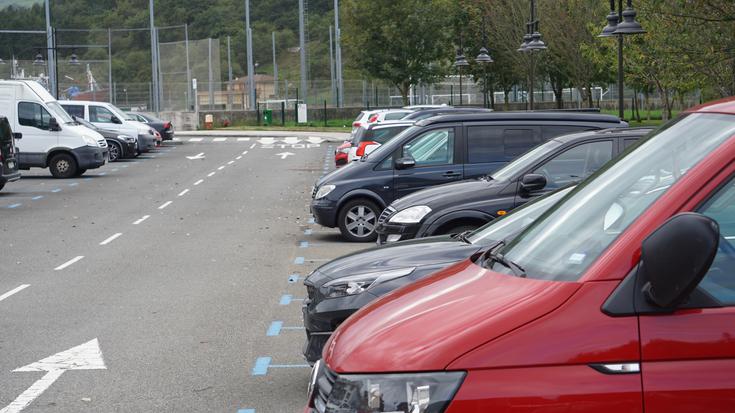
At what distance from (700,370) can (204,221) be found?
16.8 meters

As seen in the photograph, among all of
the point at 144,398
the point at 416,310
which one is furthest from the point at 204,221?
the point at 416,310

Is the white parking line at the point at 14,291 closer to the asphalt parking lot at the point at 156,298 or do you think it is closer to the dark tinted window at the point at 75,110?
the asphalt parking lot at the point at 156,298

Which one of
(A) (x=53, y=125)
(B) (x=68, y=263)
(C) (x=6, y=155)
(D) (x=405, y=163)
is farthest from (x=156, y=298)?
(A) (x=53, y=125)

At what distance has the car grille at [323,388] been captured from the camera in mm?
3602

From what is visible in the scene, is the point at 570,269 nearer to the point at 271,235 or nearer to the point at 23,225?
the point at 271,235

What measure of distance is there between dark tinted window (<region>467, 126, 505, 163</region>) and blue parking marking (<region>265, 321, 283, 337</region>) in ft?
18.1

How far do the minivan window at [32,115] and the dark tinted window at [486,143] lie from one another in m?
18.5

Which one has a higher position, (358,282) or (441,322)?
(441,322)

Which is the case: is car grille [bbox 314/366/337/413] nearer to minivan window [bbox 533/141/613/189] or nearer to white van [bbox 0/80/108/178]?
minivan window [bbox 533/141/613/189]

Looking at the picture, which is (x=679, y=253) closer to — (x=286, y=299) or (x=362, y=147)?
(x=286, y=299)

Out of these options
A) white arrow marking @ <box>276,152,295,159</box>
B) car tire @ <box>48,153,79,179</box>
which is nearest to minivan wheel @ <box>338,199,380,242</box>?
car tire @ <box>48,153,79,179</box>

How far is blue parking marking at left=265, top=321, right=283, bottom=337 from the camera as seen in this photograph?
9555mm

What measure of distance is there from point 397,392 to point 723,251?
3.63 feet

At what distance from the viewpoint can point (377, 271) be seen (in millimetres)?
7168
